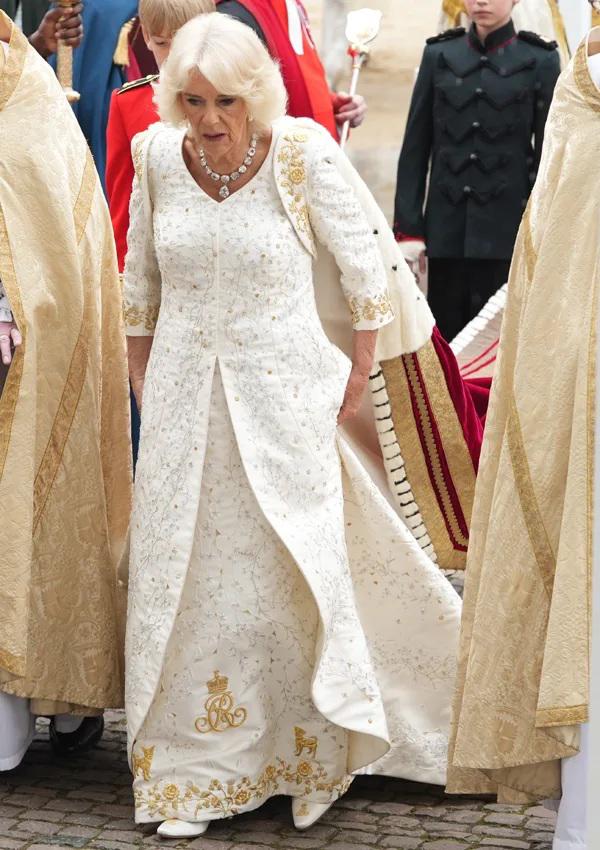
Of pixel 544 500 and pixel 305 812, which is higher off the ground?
pixel 544 500

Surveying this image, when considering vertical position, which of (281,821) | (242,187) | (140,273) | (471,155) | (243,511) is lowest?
(281,821)

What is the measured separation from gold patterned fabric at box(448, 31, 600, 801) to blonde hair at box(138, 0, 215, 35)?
130cm

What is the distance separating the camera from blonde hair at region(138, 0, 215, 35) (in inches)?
206

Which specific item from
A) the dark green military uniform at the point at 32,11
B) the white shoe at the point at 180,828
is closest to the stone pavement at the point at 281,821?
the white shoe at the point at 180,828

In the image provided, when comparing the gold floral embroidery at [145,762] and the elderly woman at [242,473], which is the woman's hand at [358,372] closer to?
the elderly woman at [242,473]

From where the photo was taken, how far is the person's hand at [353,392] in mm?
4832

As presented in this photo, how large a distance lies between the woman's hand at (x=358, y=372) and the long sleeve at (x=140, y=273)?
19.4 inches

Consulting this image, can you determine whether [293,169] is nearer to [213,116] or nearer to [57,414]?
[213,116]

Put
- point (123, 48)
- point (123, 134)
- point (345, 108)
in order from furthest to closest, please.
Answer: point (123, 48) < point (345, 108) < point (123, 134)

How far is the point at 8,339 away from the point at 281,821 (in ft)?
4.38

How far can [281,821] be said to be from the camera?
4.78 m

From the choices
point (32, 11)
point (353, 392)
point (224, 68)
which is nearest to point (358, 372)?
point (353, 392)

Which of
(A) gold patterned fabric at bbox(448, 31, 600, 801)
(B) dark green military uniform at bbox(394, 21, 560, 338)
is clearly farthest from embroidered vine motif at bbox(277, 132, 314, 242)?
(B) dark green military uniform at bbox(394, 21, 560, 338)

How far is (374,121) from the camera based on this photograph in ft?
35.3
